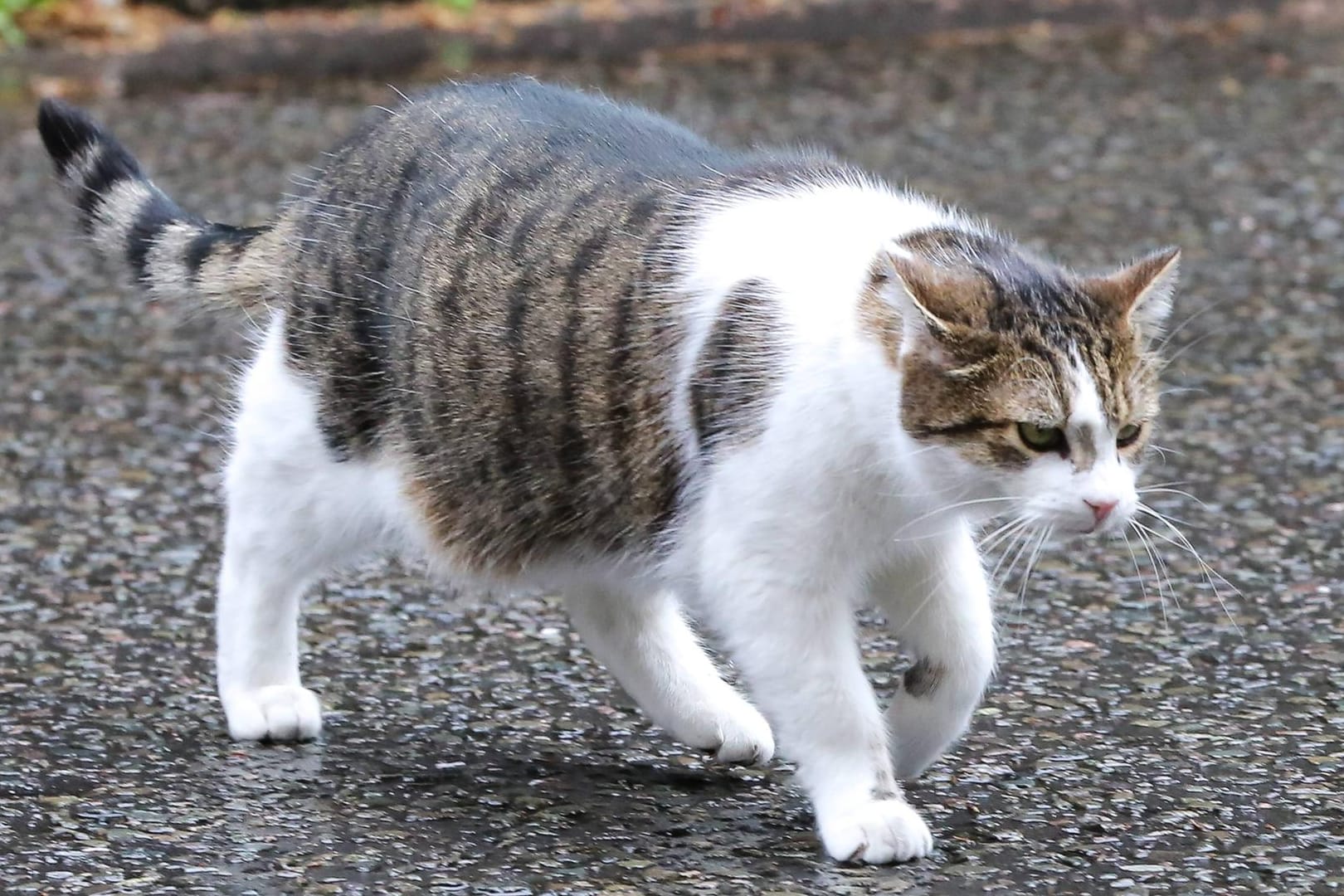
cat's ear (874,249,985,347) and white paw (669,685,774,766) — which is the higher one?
cat's ear (874,249,985,347)

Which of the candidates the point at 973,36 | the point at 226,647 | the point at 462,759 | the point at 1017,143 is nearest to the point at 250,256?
the point at 226,647

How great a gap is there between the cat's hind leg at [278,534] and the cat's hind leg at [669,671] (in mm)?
391

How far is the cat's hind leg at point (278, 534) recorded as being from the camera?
11.5 ft

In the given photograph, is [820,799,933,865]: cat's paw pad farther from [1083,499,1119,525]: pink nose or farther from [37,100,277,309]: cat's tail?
[37,100,277,309]: cat's tail

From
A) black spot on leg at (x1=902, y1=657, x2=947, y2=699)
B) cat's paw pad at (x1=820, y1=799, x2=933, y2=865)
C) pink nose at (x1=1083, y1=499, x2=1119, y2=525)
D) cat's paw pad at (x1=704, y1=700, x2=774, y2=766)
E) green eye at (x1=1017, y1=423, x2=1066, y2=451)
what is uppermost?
green eye at (x1=1017, y1=423, x2=1066, y2=451)

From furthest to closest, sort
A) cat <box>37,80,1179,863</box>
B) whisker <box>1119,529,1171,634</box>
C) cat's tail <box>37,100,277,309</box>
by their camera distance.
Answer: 1. whisker <box>1119,529,1171,634</box>
2. cat's tail <box>37,100,277,309</box>
3. cat <box>37,80,1179,863</box>

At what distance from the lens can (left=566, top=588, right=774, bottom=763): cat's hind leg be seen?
3451 mm

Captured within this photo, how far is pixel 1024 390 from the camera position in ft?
9.46

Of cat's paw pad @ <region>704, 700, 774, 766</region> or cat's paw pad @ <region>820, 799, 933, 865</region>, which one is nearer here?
cat's paw pad @ <region>820, 799, 933, 865</region>

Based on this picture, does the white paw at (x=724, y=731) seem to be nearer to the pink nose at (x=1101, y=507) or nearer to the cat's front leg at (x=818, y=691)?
the cat's front leg at (x=818, y=691)

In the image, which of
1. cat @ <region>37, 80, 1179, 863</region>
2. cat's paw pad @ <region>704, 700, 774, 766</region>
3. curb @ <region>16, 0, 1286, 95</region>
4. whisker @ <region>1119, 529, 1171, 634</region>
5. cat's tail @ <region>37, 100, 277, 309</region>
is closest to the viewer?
cat @ <region>37, 80, 1179, 863</region>

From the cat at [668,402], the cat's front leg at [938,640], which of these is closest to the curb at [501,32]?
the cat at [668,402]

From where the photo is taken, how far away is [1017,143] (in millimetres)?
7445

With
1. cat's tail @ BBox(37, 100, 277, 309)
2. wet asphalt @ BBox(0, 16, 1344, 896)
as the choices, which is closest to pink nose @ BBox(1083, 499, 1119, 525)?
wet asphalt @ BBox(0, 16, 1344, 896)
